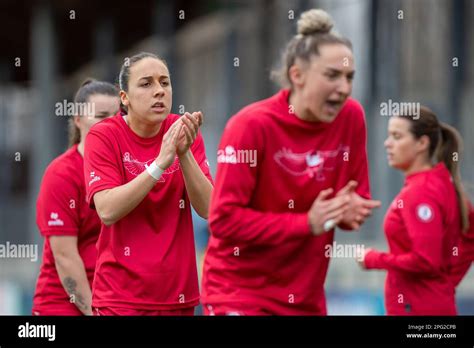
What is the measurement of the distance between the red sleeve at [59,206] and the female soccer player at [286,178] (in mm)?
1269

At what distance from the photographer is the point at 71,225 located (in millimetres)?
6695

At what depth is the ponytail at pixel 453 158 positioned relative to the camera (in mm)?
6797

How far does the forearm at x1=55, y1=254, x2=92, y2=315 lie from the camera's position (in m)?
6.66

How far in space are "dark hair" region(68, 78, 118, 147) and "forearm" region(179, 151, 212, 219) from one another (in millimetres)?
1119

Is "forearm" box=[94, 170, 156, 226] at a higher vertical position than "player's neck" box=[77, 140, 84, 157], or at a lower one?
lower

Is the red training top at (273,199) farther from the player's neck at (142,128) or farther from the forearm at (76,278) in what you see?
the forearm at (76,278)

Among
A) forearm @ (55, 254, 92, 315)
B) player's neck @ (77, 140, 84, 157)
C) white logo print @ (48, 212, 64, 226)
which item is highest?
player's neck @ (77, 140, 84, 157)

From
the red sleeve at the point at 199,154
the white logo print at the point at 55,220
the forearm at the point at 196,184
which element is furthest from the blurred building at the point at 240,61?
the forearm at the point at 196,184

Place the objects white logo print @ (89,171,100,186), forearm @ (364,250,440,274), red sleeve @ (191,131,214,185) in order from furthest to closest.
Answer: forearm @ (364,250,440,274)
red sleeve @ (191,131,214,185)
white logo print @ (89,171,100,186)

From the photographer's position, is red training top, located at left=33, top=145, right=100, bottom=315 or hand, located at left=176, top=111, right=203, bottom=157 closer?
hand, located at left=176, top=111, right=203, bottom=157

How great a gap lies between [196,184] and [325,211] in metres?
0.83
